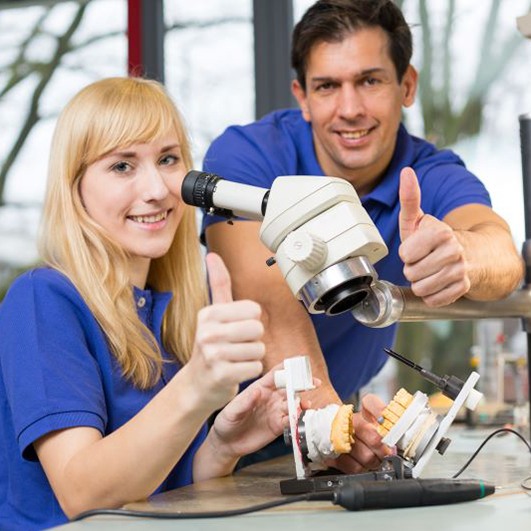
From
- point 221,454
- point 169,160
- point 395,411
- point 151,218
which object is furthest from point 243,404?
point 169,160

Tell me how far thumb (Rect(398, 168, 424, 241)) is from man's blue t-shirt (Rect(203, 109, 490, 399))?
63 centimetres

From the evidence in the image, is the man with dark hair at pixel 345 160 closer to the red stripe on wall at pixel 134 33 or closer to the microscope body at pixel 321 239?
the microscope body at pixel 321 239

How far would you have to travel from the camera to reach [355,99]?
7.52ft

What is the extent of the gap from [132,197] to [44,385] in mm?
431

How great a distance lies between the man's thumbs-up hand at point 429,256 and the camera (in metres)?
1.55

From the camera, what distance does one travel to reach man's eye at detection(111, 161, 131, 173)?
5.75 ft

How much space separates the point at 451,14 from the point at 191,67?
1.15 meters

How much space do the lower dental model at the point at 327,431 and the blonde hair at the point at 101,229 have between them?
15.2 inches

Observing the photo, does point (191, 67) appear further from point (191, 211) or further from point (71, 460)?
point (71, 460)

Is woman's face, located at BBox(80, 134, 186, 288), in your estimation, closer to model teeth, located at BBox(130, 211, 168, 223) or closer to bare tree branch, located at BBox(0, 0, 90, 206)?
model teeth, located at BBox(130, 211, 168, 223)

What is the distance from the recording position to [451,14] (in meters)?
3.86

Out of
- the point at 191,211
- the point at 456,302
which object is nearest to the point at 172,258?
the point at 191,211

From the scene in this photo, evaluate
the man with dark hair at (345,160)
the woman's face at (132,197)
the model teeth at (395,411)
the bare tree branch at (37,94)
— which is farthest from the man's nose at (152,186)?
the bare tree branch at (37,94)

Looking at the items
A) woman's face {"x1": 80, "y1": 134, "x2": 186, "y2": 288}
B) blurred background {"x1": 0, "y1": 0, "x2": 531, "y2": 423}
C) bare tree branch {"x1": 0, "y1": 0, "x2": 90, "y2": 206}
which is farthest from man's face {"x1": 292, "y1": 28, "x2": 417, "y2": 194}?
bare tree branch {"x1": 0, "y1": 0, "x2": 90, "y2": 206}
